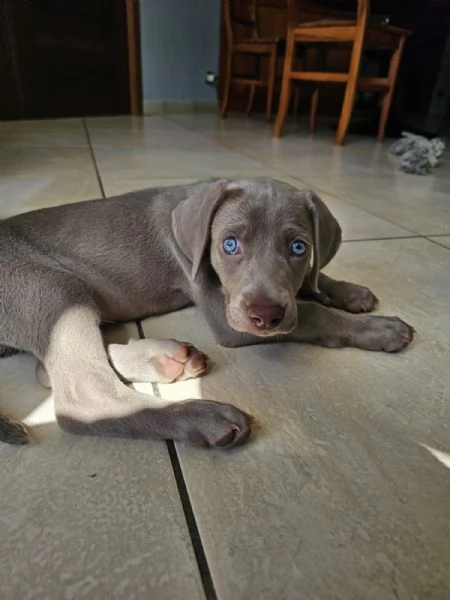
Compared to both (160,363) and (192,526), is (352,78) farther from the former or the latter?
(192,526)

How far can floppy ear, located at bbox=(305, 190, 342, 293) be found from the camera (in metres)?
1.80

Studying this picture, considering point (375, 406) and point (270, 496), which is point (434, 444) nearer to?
point (375, 406)

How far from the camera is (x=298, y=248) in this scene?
176 centimetres

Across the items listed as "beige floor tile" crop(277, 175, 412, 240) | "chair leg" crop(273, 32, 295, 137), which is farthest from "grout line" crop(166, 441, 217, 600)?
"chair leg" crop(273, 32, 295, 137)

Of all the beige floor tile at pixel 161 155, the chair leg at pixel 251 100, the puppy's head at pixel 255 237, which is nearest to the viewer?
the puppy's head at pixel 255 237

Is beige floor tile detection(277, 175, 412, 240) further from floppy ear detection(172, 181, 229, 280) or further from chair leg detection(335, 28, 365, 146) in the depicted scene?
chair leg detection(335, 28, 365, 146)

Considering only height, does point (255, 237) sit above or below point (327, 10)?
below

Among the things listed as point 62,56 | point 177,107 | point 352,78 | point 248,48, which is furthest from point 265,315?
point 177,107

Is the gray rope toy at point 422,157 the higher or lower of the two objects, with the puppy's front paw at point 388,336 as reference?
lower

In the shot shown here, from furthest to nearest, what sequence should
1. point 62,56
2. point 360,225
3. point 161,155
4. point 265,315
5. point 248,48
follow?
point 62,56 < point 248,48 < point 161,155 < point 360,225 < point 265,315

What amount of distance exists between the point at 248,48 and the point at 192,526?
27.3 feet

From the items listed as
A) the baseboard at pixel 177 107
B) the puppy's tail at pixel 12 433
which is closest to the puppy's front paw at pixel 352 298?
the puppy's tail at pixel 12 433

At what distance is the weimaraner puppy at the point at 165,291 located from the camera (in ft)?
4.42

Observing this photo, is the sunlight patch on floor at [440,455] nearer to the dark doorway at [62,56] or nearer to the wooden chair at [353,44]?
the wooden chair at [353,44]
